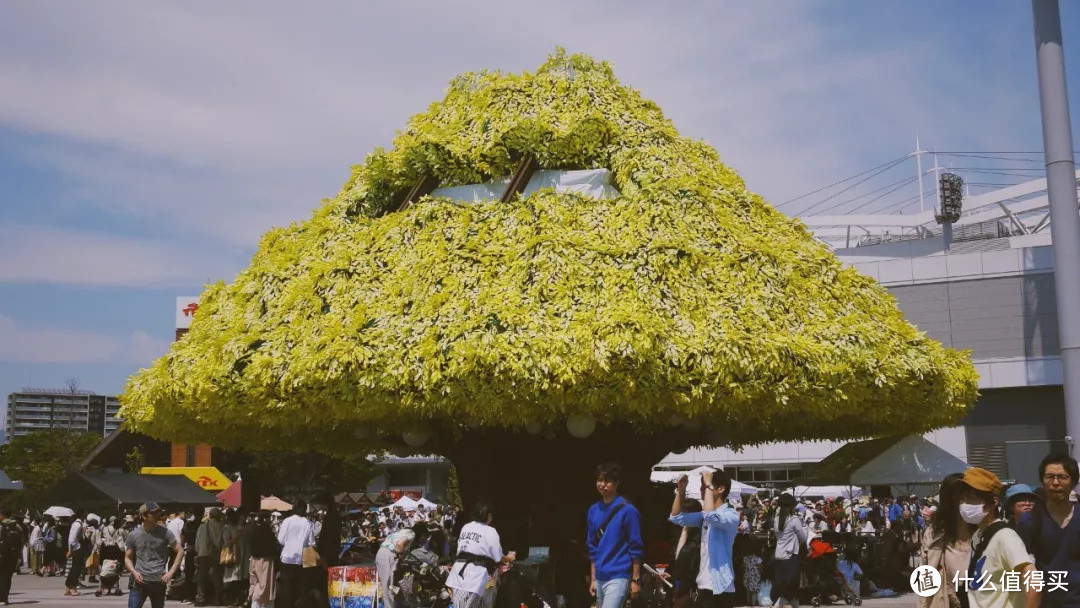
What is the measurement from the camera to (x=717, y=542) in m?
8.96

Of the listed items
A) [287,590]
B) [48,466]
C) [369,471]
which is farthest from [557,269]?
[48,466]

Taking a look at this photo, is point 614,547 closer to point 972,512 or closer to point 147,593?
point 972,512

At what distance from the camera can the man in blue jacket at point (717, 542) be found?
28.9ft

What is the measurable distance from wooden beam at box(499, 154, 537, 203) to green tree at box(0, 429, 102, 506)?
61570mm

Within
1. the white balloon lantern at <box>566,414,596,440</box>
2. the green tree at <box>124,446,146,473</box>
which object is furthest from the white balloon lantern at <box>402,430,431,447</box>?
the green tree at <box>124,446,146,473</box>

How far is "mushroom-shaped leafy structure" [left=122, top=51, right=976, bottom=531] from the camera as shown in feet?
37.0

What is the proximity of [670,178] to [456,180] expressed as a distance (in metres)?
3.17

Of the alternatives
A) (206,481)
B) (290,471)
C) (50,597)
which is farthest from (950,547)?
(206,481)

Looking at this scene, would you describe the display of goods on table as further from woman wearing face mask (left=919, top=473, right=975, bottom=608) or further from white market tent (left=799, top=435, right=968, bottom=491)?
white market tent (left=799, top=435, right=968, bottom=491)

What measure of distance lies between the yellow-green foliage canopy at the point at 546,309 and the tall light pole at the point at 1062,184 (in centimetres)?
707

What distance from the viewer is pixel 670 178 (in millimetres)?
13898

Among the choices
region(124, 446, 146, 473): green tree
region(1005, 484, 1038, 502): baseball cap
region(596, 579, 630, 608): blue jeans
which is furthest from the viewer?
region(124, 446, 146, 473): green tree

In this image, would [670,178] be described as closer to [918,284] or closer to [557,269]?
[557,269]

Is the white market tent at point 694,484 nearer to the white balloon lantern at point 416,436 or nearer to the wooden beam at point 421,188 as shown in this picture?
the white balloon lantern at point 416,436
